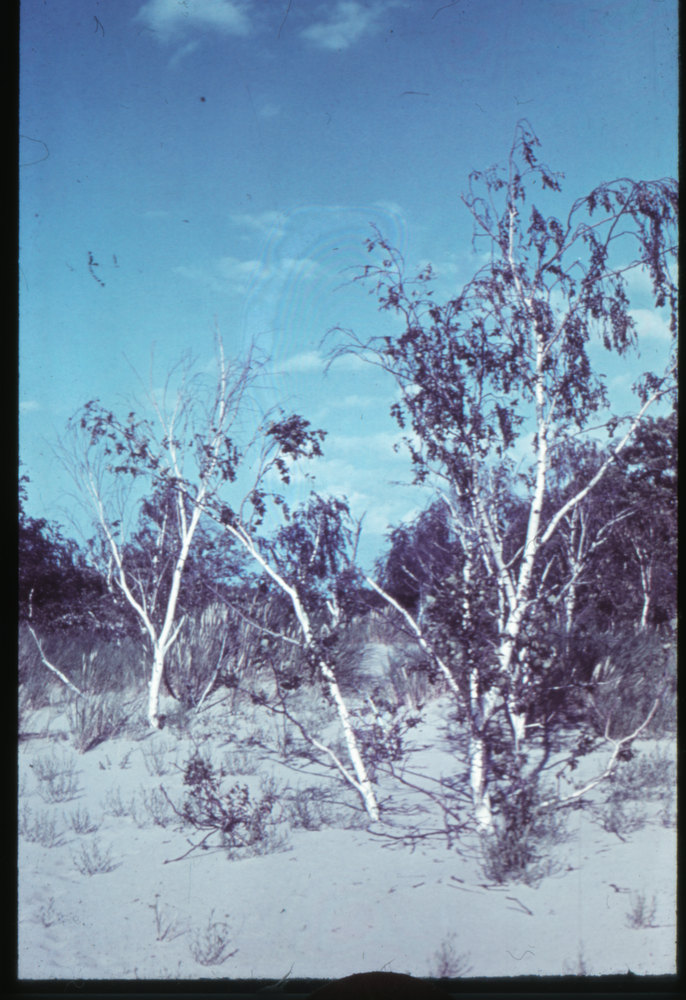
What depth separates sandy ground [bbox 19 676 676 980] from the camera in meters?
3.13

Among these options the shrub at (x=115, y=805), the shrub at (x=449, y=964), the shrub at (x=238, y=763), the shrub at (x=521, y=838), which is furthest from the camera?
the shrub at (x=238, y=763)

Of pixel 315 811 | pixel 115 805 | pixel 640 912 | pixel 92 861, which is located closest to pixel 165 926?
pixel 92 861

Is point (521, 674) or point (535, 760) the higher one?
point (521, 674)

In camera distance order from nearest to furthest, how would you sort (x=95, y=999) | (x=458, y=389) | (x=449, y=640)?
1. (x=95, y=999)
2. (x=449, y=640)
3. (x=458, y=389)

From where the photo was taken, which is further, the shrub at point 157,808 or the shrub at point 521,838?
the shrub at point 157,808

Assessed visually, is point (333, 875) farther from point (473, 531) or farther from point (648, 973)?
point (473, 531)

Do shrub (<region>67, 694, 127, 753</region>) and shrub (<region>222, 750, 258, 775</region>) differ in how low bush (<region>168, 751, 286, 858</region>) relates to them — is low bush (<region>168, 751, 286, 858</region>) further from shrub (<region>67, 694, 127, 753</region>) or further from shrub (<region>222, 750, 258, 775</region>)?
shrub (<region>67, 694, 127, 753</region>)

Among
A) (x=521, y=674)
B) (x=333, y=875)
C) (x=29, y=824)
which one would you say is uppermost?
(x=521, y=674)

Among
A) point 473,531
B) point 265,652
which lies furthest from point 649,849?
point 265,652

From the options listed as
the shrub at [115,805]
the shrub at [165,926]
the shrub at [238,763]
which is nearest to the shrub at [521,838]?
the shrub at [238,763]

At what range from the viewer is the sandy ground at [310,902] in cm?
313

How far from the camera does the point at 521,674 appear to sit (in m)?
3.47

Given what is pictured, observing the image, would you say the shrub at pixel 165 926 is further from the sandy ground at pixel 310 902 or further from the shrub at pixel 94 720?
the shrub at pixel 94 720

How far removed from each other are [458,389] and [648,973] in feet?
9.35
